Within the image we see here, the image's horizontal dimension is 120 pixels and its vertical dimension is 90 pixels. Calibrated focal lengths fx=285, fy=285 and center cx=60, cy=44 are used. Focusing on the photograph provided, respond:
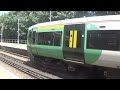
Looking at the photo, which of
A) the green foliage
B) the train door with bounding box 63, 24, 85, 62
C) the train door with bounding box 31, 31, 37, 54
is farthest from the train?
the green foliage

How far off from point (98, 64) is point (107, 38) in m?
1.42

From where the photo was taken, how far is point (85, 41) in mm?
14430

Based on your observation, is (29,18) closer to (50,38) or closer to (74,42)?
(50,38)

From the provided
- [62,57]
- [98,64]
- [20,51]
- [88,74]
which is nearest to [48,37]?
[62,57]

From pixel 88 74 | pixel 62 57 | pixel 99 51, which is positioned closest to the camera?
pixel 99 51

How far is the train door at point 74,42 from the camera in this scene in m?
14.8

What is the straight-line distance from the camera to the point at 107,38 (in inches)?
519

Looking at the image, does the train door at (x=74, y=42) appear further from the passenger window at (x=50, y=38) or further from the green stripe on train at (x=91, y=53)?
the passenger window at (x=50, y=38)

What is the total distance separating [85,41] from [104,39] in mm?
1341

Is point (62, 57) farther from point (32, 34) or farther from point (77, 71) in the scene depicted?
point (32, 34)

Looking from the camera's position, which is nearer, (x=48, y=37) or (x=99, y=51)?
(x=99, y=51)
